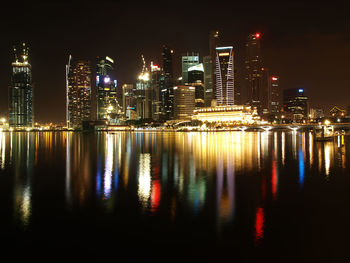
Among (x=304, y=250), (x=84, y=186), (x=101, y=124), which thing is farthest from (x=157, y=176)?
(x=101, y=124)

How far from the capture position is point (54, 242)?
8.90 meters

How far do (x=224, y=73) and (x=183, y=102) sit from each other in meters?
32.0

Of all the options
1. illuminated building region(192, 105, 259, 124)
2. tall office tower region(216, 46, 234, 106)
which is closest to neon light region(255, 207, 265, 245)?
illuminated building region(192, 105, 259, 124)

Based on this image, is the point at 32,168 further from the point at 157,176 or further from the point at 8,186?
the point at 157,176

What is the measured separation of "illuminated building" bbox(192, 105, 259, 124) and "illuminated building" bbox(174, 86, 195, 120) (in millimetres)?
11945

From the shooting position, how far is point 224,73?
7751 inches

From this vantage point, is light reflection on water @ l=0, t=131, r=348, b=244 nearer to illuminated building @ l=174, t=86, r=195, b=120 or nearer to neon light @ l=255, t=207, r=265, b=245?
neon light @ l=255, t=207, r=265, b=245

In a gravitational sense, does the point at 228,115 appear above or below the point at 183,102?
below

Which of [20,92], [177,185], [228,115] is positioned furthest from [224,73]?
[177,185]

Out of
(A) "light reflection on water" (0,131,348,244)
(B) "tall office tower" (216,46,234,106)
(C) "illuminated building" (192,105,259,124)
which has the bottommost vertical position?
(A) "light reflection on water" (0,131,348,244)

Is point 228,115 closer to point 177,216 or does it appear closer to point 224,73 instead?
point 224,73

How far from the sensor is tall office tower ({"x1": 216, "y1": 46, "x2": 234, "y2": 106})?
194250 millimetres

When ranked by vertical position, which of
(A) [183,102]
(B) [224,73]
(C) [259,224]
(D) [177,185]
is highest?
(B) [224,73]

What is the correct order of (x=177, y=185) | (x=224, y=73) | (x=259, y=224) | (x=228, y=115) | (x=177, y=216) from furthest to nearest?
(x=224, y=73) → (x=228, y=115) → (x=177, y=185) → (x=177, y=216) → (x=259, y=224)
